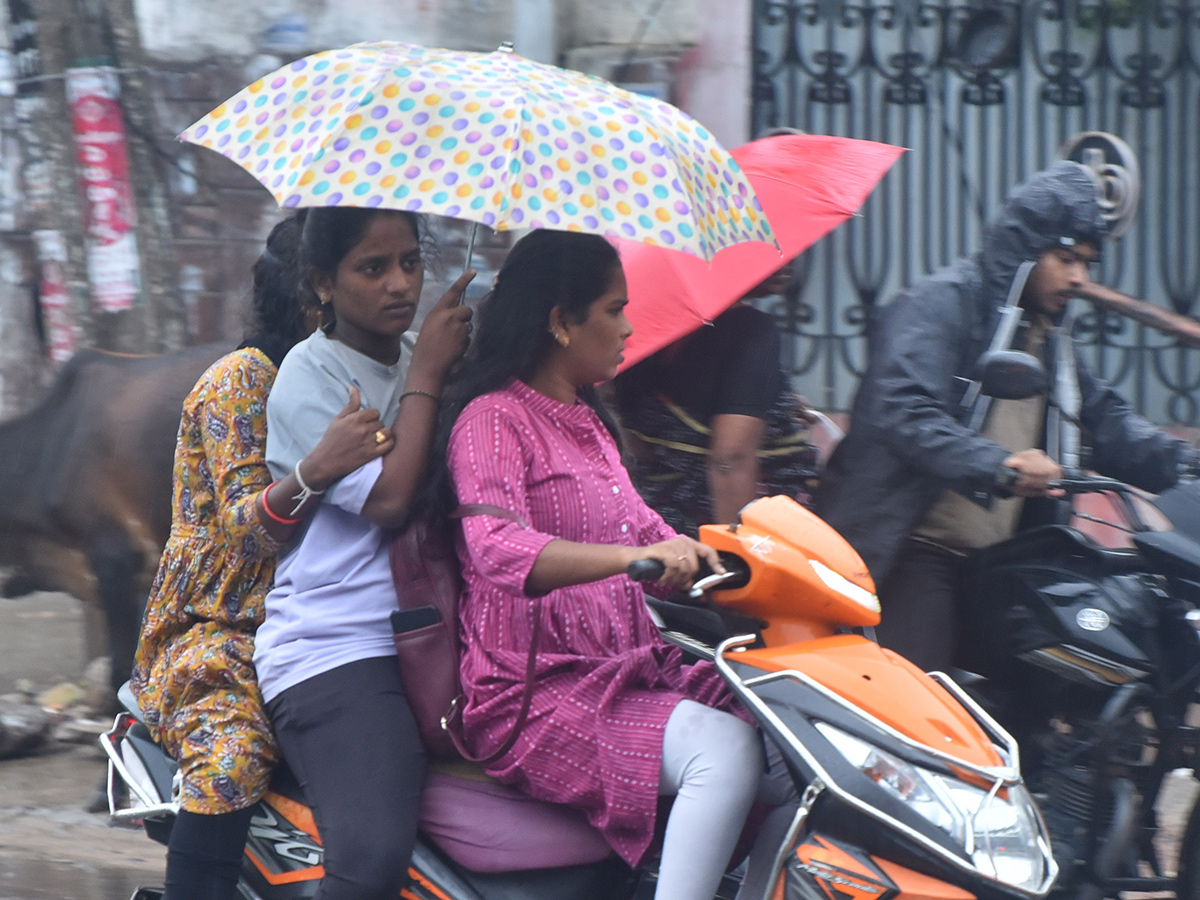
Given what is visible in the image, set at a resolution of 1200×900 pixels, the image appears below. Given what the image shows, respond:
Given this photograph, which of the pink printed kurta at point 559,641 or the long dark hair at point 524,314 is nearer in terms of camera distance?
the pink printed kurta at point 559,641

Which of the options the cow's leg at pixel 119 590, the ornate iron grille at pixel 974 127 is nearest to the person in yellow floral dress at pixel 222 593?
the cow's leg at pixel 119 590

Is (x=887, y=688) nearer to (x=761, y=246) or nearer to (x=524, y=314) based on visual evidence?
(x=524, y=314)

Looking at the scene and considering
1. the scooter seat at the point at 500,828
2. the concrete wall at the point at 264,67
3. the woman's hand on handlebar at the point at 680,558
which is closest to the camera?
the woman's hand on handlebar at the point at 680,558

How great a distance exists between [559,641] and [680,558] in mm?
374

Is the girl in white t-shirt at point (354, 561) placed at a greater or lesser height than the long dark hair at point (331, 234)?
lesser

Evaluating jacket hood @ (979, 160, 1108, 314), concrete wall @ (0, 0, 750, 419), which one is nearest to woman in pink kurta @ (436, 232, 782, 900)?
jacket hood @ (979, 160, 1108, 314)

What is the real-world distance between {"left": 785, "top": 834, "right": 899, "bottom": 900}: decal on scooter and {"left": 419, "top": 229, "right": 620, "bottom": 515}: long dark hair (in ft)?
2.76

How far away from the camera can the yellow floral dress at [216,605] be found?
2.61 meters

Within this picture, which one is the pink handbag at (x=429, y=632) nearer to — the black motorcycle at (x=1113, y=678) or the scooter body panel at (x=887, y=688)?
the scooter body panel at (x=887, y=688)

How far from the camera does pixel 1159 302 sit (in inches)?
302

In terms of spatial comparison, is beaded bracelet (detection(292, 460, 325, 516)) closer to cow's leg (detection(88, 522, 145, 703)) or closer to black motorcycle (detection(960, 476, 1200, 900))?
black motorcycle (detection(960, 476, 1200, 900))

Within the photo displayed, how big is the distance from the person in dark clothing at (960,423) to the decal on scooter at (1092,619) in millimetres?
351

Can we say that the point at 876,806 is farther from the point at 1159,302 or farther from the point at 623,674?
the point at 1159,302

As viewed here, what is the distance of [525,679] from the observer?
97.0 inches
